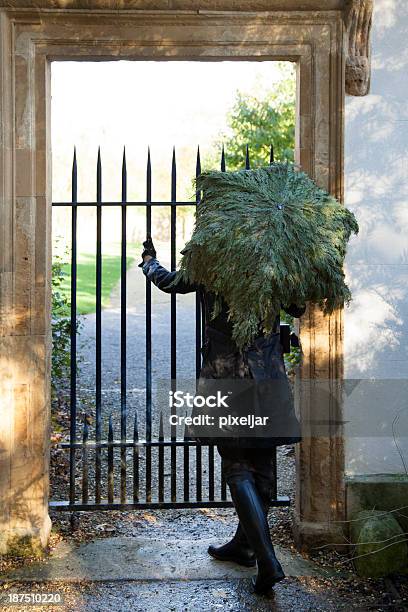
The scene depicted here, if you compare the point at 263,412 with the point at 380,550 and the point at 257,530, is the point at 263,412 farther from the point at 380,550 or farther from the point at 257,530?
the point at 380,550

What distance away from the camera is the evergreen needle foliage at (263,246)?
11.2ft

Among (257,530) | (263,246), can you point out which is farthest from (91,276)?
(263,246)

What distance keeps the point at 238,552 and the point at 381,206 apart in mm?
1982

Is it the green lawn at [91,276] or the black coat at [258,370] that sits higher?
the green lawn at [91,276]

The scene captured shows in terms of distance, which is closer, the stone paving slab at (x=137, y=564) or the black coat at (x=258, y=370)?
the black coat at (x=258, y=370)

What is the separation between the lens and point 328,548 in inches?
169

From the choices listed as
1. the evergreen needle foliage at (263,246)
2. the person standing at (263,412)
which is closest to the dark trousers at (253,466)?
the person standing at (263,412)

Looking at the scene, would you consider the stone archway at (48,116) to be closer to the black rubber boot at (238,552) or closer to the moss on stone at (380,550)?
the moss on stone at (380,550)

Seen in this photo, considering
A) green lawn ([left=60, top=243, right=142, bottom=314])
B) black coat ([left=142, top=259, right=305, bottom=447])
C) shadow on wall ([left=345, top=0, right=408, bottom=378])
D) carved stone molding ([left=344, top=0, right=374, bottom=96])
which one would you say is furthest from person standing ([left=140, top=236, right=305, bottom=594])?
green lawn ([left=60, top=243, right=142, bottom=314])

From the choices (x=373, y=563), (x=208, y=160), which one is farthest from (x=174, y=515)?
(x=208, y=160)

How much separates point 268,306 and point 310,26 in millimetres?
1636

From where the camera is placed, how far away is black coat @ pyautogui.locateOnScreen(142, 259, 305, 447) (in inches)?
146

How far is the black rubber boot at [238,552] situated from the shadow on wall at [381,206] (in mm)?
1033

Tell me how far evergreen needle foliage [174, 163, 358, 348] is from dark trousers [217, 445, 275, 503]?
25.9 inches
